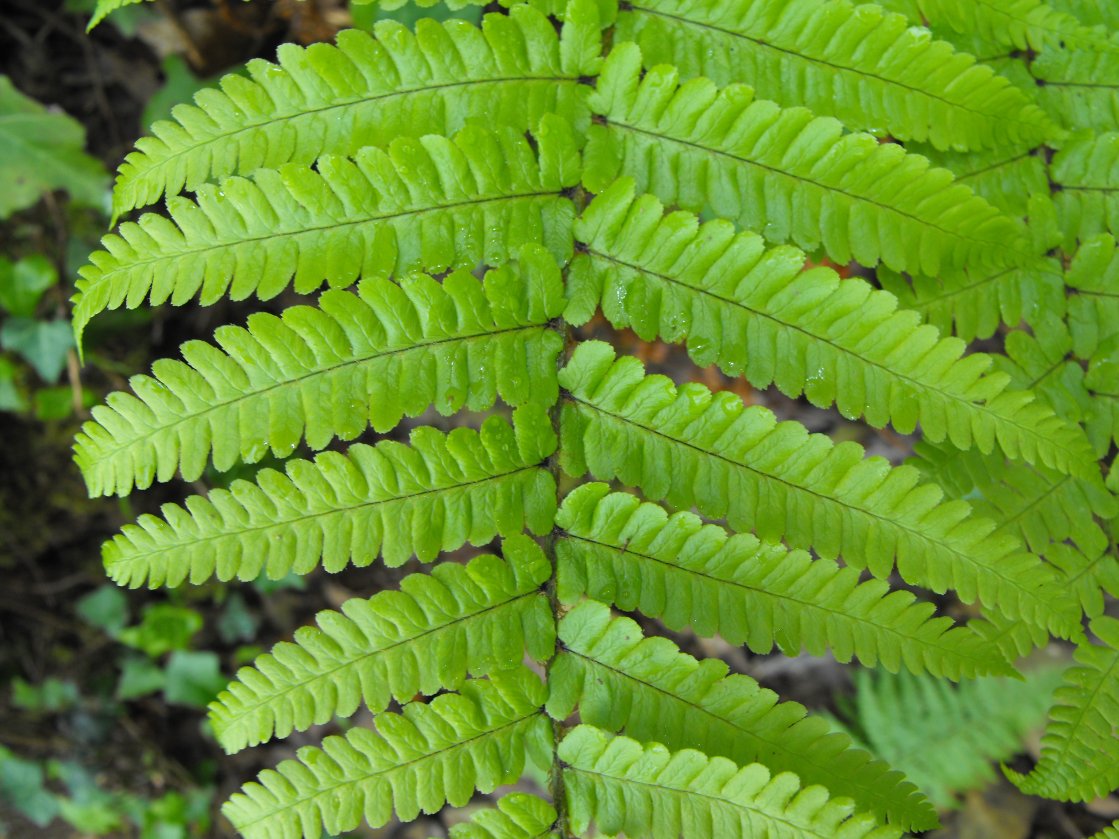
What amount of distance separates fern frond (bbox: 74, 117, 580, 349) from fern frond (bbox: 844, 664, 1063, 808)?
235 centimetres

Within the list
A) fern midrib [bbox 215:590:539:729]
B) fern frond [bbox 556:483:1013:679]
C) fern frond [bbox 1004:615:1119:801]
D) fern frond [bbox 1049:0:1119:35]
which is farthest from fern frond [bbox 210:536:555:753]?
fern frond [bbox 1049:0:1119:35]

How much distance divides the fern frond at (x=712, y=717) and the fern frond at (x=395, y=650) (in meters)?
0.12

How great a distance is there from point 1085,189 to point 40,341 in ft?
10.8

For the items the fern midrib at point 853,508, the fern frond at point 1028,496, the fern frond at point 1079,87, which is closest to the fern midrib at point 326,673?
the fern midrib at point 853,508

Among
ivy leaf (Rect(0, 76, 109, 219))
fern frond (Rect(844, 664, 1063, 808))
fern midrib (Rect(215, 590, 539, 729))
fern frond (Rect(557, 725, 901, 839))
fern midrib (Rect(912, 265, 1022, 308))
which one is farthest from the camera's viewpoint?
fern frond (Rect(844, 664, 1063, 808))

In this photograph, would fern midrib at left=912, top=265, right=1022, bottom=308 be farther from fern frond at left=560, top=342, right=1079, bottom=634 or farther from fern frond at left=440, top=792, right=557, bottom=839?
fern frond at left=440, top=792, right=557, bottom=839

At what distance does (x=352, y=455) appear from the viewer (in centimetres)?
154

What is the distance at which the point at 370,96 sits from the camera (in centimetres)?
170

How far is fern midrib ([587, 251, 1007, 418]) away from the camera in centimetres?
155

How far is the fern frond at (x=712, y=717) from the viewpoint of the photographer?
58.6 inches

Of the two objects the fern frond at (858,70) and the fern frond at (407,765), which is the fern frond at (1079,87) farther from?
the fern frond at (407,765)

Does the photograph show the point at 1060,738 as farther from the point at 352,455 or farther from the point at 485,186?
the point at 485,186

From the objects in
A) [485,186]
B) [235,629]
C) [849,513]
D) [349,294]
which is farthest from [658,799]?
[235,629]

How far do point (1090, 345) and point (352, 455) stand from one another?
1598 millimetres
